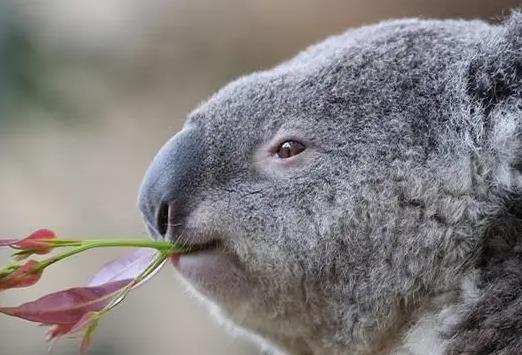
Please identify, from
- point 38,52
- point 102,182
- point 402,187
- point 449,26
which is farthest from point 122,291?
point 102,182

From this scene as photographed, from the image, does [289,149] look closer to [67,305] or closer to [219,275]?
[219,275]

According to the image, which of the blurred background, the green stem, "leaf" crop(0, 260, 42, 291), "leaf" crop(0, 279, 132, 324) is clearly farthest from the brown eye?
the blurred background

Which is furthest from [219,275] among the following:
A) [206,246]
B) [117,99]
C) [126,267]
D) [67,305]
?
[117,99]

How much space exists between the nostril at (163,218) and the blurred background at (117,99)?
2.51 m

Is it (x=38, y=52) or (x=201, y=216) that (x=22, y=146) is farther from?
(x=201, y=216)

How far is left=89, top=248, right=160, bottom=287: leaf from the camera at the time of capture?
63.5 inches

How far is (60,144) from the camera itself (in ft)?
15.5

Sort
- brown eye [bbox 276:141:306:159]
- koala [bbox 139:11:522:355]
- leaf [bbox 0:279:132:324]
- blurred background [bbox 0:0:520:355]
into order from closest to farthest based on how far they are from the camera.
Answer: leaf [bbox 0:279:132:324] < koala [bbox 139:11:522:355] < brown eye [bbox 276:141:306:159] < blurred background [bbox 0:0:520:355]

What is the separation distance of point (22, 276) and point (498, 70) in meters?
0.92

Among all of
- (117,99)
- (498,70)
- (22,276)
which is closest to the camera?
(22,276)

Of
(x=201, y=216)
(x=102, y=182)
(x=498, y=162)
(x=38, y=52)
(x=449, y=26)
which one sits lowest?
(x=498, y=162)

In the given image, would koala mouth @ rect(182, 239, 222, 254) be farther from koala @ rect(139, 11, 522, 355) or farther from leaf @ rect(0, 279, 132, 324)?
leaf @ rect(0, 279, 132, 324)

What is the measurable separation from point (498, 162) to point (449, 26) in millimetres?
393

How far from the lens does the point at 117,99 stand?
16.6 feet
